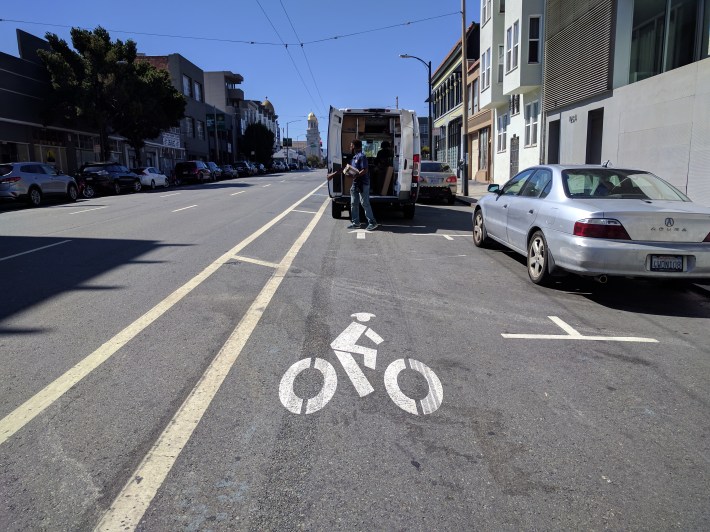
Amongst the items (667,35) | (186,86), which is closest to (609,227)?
(667,35)

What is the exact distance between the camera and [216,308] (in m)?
5.92

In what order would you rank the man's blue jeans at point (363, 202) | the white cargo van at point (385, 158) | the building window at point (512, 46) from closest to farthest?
1. the man's blue jeans at point (363, 202)
2. the white cargo van at point (385, 158)
3. the building window at point (512, 46)

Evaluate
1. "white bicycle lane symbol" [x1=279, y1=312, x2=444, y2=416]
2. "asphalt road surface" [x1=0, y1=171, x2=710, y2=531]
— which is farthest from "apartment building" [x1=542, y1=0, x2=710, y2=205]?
"white bicycle lane symbol" [x1=279, y1=312, x2=444, y2=416]

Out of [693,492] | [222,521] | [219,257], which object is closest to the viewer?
[222,521]

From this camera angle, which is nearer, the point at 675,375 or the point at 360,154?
the point at 675,375

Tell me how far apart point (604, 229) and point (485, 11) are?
27.0 metres

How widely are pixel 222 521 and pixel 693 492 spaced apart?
7.46 ft

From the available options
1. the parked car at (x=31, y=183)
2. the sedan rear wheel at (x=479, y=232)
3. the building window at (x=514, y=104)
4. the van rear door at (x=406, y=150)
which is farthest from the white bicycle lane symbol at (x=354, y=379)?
the building window at (x=514, y=104)

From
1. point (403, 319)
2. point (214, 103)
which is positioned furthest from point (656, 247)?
point (214, 103)

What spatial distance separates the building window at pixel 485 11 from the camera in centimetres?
2844

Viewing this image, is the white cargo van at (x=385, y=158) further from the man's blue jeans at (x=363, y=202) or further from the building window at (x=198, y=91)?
the building window at (x=198, y=91)

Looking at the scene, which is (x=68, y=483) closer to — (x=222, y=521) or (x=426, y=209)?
(x=222, y=521)

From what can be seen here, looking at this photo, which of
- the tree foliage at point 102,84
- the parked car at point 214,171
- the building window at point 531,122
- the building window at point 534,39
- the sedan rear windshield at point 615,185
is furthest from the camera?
the parked car at point 214,171

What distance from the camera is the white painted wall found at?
41.3ft
